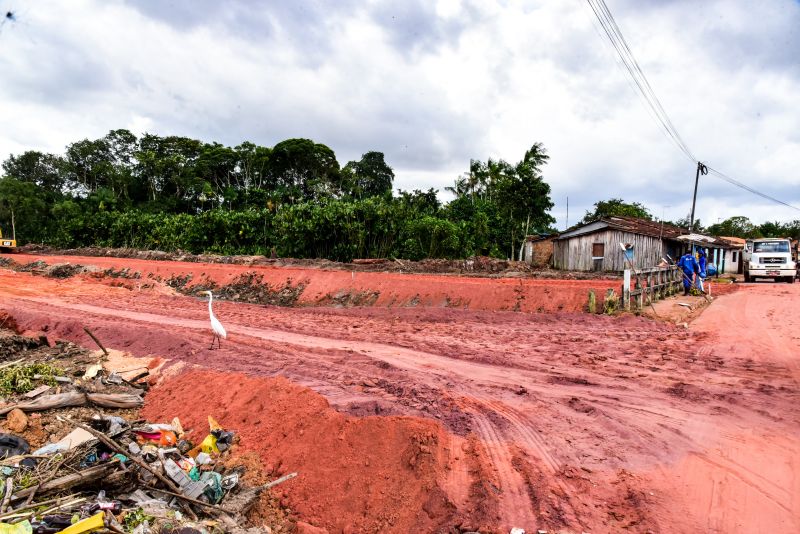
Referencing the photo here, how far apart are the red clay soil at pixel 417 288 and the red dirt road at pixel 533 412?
2.28 metres

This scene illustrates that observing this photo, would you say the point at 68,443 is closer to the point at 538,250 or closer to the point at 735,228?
the point at 538,250

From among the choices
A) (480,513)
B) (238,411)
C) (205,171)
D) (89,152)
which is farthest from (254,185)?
(480,513)

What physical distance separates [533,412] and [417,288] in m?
10.5

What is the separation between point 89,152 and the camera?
46.8 metres

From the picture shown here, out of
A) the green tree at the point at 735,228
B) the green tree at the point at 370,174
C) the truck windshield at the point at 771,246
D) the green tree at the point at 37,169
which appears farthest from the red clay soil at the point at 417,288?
the green tree at the point at 735,228

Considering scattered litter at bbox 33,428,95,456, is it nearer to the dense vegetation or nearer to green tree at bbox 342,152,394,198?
the dense vegetation

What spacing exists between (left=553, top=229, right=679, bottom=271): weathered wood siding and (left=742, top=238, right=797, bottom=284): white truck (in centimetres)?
388

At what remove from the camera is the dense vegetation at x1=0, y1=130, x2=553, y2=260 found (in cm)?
2630

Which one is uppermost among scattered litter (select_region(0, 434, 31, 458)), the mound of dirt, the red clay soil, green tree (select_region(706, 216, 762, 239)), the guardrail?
green tree (select_region(706, 216, 762, 239))

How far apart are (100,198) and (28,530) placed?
43.6m

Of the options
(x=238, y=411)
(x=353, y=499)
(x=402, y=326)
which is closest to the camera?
(x=353, y=499)

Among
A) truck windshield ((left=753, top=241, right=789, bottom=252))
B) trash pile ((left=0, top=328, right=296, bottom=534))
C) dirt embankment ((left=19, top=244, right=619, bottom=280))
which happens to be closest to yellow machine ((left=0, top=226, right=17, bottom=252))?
dirt embankment ((left=19, top=244, right=619, bottom=280))

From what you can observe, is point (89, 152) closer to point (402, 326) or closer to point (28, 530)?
point (402, 326)

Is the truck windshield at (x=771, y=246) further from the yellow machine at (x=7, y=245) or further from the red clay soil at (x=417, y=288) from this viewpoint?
the yellow machine at (x=7, y=245)
